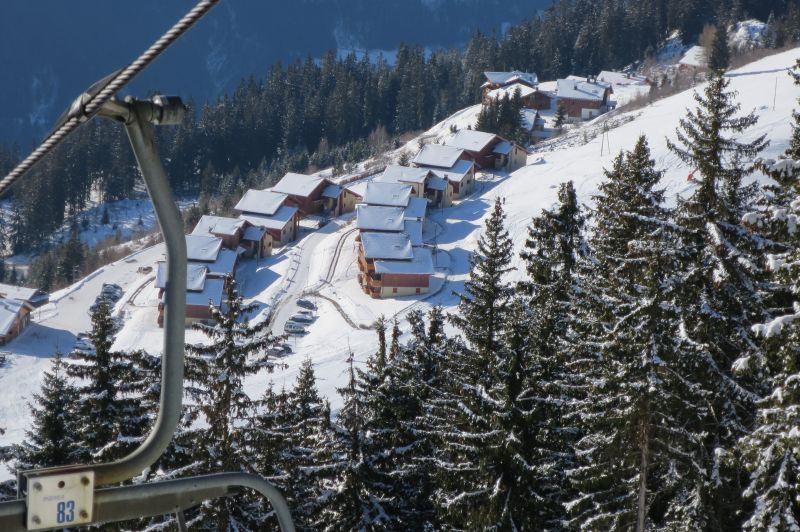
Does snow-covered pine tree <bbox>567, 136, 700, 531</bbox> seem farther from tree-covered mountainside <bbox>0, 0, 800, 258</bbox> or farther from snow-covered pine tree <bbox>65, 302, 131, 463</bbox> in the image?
tree-covered mountainside <bbox>0, 0, 800, 258</bbox>

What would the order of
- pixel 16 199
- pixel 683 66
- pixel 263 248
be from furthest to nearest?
pixel 683 66 < pixel 16 199 < pixel 263 248

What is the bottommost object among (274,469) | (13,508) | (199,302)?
(199,302)

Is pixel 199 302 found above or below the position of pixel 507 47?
below

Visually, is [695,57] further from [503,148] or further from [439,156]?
[439,156]

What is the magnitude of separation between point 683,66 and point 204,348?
101647 millimetres

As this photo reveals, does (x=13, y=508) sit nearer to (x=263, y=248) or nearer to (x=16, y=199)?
(x=263, y=248)

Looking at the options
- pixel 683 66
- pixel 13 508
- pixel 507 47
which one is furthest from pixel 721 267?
pixel 507 47

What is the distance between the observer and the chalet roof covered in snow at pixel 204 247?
5806cm

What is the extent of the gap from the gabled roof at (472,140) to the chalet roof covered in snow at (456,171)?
12.3 ft

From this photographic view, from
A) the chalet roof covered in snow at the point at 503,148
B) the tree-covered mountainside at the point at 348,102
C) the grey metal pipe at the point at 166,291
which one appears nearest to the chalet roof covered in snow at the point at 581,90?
the tree-covered mountainside at the point at 348,102

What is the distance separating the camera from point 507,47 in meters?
124

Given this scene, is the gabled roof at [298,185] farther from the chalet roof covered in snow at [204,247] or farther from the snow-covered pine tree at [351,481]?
the snow-covered pine tree at [351,481]

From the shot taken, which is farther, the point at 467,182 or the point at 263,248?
the point at 467,182

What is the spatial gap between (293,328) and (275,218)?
20.8 meters
